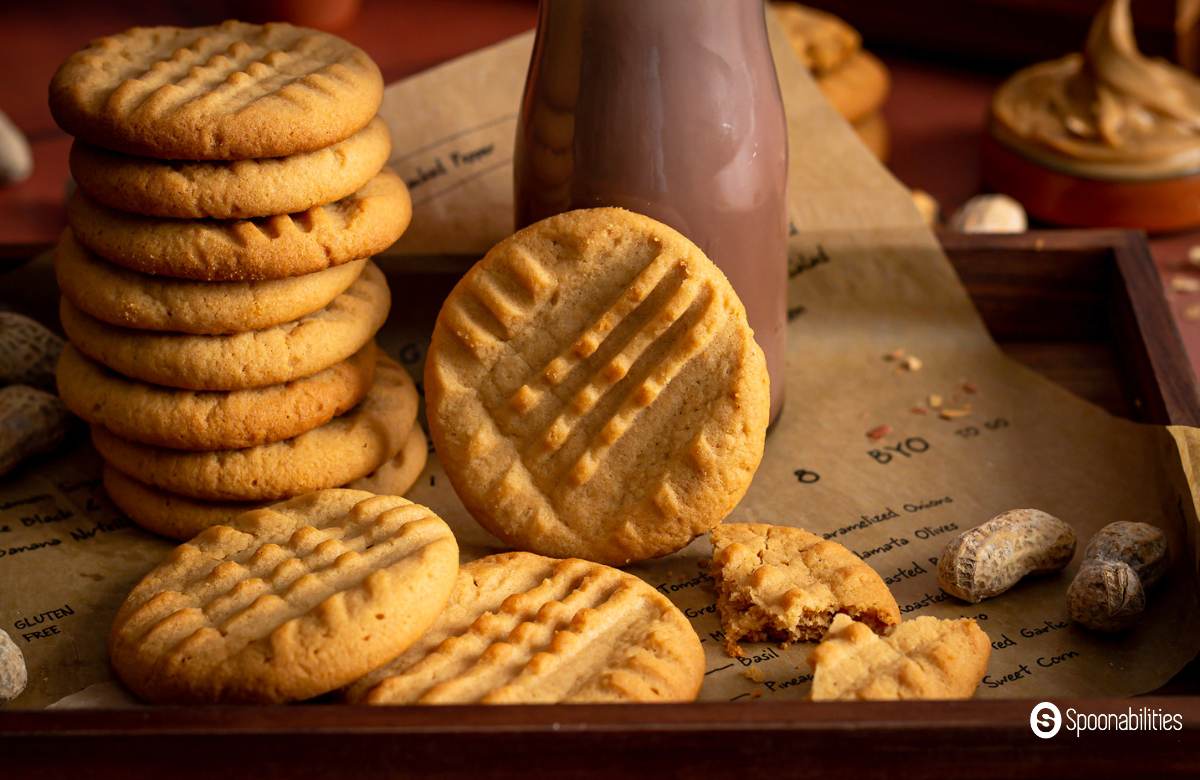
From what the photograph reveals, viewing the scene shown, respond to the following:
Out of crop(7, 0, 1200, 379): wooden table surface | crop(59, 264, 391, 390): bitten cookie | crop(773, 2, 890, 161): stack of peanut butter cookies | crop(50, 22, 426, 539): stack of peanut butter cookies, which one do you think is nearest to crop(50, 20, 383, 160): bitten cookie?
crop(50, 22, 426, 539): stack of peanut butter cookies

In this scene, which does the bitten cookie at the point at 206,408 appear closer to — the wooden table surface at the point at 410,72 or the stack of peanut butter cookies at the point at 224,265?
the stack of peanut butter cookies at the point at 224,265

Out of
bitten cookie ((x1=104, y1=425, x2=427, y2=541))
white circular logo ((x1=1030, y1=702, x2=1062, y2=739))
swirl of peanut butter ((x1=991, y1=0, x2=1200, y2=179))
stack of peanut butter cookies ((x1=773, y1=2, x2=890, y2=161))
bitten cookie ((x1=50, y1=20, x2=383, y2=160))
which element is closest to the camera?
white circular logo ((x1=1030, y1=702, x2=1062, y2=739))

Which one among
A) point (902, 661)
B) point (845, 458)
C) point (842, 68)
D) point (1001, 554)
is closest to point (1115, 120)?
point (842, 68)

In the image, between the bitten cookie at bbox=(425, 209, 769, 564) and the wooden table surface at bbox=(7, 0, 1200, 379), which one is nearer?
the bitten cookie at bbox=(425, 209, 769, 564)

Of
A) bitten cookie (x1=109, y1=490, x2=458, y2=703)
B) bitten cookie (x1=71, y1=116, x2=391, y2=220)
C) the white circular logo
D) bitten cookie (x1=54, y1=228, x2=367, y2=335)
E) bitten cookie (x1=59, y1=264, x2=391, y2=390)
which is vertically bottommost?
the white circular logo

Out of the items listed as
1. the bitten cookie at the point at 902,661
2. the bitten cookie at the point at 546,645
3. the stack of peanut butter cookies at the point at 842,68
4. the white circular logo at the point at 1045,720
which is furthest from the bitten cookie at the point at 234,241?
the stack of peanut butter cookies at the point at 842,68

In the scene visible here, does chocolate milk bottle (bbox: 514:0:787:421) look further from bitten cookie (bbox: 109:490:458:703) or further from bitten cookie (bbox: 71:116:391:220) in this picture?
bitten cookie (bbox: 109:490:458:703)

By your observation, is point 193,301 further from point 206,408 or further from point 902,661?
point 902,661
